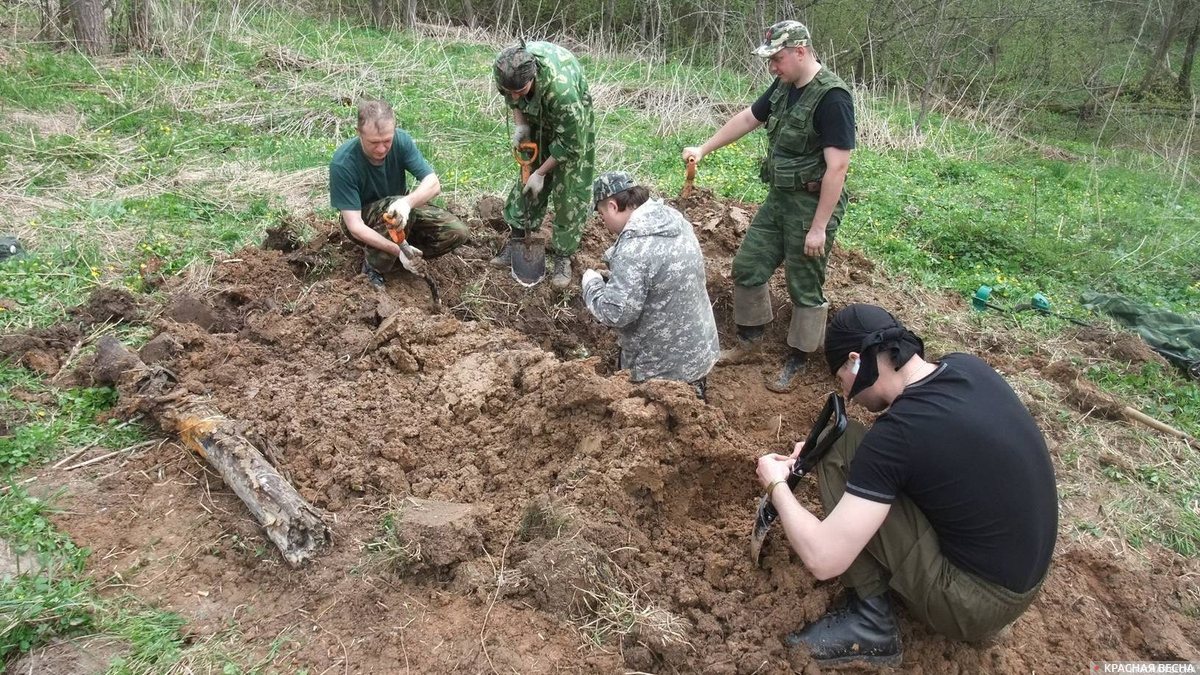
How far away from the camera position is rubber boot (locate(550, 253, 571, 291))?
4684 mm

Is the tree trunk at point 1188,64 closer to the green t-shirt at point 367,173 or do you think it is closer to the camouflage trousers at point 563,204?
the camouflage trousers at point 563,204

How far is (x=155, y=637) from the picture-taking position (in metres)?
2.23

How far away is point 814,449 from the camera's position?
2.48m

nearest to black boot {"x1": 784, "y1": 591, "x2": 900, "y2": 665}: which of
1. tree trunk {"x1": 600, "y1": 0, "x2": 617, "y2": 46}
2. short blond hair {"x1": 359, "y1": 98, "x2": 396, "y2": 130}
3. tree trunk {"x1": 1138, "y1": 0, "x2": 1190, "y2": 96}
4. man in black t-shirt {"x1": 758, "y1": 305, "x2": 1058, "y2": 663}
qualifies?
man in black t-shirt {"x1": 758, "y1": 305, "x2": 1058, "y2": 663}

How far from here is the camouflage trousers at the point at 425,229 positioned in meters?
4.32

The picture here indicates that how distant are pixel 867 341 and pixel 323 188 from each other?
4771mm

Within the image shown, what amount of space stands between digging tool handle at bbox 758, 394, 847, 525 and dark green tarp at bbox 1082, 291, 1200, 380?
3.40 metres

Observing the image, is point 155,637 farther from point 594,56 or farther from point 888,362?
point 594,56

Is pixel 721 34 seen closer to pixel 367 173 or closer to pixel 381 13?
pixel 381 13

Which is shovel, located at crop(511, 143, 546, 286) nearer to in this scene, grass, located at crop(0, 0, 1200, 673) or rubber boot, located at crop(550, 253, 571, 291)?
rubber boot, located at crop(550, 253, 571, 291)

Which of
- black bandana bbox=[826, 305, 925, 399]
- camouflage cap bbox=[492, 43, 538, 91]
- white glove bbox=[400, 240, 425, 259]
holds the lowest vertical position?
white glove bbox=[400, 240, 425, 259]

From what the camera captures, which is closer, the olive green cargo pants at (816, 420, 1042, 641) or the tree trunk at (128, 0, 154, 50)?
the olive green cargo pants at (816, 420, 1042, 641)

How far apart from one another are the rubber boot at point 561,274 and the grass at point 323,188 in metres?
0.53

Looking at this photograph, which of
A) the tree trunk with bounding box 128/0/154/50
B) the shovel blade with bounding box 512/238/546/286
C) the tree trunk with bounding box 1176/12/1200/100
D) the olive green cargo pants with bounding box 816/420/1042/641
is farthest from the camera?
the tree trunk with bounding box 1176/12/1200/100
